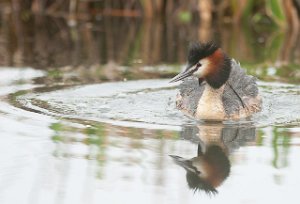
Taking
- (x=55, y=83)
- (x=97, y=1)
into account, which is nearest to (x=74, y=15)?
(x=97, y=1)

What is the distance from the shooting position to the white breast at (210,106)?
26.6ft

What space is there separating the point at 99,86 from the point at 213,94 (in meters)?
1.67

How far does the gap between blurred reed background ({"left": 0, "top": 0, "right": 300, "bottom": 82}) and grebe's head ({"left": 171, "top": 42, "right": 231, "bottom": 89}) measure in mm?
2835

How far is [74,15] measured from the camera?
587 inches

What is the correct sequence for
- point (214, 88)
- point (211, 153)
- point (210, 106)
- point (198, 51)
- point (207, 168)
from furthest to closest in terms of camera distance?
point (214, 88) → point (210, 106) → point (198, 51) → point (211, 153) → point (207, 168)

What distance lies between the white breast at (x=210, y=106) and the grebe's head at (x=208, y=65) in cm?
7

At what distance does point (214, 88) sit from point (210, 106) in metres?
0.22

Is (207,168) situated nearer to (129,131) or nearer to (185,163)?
(185,163)

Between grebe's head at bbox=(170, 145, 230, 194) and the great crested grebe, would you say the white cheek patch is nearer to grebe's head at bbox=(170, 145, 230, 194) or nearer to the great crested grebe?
the great crested grebe

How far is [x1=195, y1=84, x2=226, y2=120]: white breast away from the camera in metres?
8.09

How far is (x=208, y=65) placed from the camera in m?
7.97

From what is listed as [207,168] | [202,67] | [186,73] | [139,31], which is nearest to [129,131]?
[186,73]

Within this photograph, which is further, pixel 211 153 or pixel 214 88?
pixel 214 88

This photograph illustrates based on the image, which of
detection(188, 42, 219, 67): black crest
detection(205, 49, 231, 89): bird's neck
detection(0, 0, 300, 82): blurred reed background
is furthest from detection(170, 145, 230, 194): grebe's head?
detection(0, 0, 300, 82): blurred reed background
